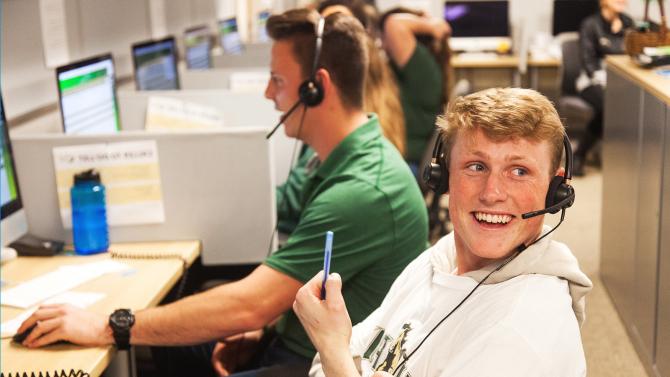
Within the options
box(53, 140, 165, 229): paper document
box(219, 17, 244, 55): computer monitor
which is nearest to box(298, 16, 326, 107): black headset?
box(53, 140, 165, 229): paper document

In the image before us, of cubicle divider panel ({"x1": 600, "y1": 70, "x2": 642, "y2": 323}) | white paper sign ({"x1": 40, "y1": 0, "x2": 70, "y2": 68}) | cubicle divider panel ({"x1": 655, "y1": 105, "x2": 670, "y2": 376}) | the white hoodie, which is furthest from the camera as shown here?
cubicle divider panel ({"x1": 600, "y1": 70, "x2": 642, "y2": 323})

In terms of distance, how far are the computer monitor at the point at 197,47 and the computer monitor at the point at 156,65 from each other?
0.32m

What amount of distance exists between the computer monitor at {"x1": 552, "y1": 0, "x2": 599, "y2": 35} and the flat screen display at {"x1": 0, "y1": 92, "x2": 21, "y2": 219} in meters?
6.29

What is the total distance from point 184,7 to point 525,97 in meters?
3.71

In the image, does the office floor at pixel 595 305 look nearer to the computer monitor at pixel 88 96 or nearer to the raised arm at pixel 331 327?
the raised arm at pixel 331 327

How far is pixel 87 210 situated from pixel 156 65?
1334 millimetres

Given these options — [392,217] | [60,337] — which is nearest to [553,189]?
[392,217]

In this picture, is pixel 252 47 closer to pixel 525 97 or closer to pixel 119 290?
pixel 119 290

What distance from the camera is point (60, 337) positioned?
1.57 meters

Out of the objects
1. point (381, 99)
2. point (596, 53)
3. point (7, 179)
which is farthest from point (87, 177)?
point (596, 53)

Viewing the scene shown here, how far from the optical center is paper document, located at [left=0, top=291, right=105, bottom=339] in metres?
1.66

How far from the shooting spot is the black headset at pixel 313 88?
77.0 inches

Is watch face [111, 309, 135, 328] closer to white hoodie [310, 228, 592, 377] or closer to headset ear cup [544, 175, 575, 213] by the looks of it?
white hoodie [310, 228, 592, 377]

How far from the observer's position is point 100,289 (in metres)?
1.86
